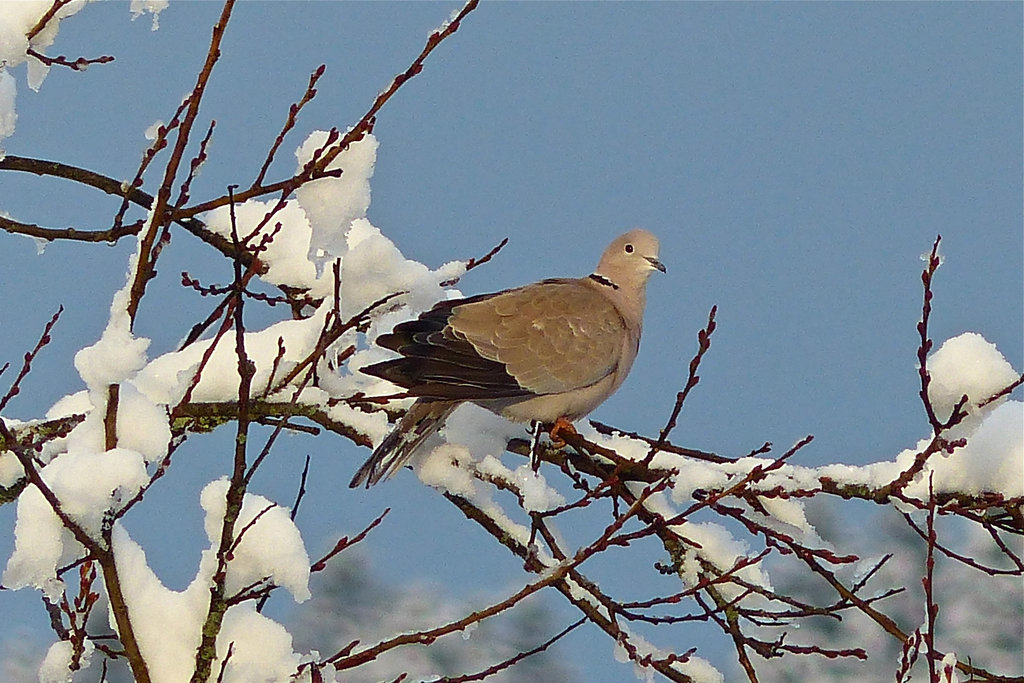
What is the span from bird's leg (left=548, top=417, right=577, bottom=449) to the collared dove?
0.03 m

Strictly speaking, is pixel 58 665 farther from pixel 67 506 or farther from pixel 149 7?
pixel 149 7

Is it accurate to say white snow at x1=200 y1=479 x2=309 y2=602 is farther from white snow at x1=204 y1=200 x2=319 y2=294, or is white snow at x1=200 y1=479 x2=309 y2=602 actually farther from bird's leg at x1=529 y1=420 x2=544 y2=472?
white snow at x1=204 y1=200 x2=319 y2=294

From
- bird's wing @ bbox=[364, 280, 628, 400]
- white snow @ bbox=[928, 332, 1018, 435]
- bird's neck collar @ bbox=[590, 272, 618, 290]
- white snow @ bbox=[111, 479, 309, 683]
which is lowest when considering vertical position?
white snow @ bbox=[111, 479, 309, 683]

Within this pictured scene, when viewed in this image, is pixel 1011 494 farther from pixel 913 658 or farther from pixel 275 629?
pixel 275 629

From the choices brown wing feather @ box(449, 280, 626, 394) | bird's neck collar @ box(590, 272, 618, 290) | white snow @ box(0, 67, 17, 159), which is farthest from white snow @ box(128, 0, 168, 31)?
bird's neck collar @ box(590, 272, 618, 290)

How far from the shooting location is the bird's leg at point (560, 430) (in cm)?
347

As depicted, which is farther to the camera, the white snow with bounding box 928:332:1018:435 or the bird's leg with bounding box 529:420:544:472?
the bird's leg with bounding box 529:420:544:472

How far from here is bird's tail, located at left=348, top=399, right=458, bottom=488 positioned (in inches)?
123

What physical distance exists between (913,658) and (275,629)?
1295 mm

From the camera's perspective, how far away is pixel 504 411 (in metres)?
3.77

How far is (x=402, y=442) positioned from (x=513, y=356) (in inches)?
26.9

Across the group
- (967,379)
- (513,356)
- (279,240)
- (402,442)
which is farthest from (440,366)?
(967,379)

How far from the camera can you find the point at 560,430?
11.6 feet

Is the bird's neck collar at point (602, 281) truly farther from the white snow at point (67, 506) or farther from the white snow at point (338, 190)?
the white snow at point (67, 506)
